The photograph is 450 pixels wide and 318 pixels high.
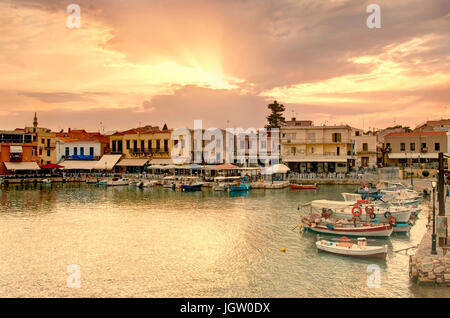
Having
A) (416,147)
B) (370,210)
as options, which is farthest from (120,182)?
(416,147)

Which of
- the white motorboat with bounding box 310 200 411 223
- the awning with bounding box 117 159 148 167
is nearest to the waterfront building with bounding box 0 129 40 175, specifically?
the awning with bounding box 117 159 148 167

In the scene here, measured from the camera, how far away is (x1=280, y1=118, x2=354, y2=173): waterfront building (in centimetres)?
5884

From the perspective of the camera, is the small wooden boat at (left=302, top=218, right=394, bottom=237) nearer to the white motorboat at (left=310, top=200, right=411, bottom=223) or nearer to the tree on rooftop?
the white motorboat at (left=310, top=200, right=411, bottom=223)

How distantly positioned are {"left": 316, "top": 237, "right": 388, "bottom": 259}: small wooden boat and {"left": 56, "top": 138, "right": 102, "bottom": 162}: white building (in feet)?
185

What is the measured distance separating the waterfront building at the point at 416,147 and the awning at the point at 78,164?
49133 mm

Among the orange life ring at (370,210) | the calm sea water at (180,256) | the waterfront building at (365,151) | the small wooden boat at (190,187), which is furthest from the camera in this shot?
the waterfront building at (365,151)

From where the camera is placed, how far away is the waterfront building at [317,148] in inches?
2317

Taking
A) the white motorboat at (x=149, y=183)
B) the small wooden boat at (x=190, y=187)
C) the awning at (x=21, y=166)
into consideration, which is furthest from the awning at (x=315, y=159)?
the awning at (x=21, y=166)

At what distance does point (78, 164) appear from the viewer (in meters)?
66.2

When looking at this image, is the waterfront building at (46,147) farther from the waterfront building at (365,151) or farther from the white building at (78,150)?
the waterfront building at (365,151)

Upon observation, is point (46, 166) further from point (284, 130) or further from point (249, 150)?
point (284, 130)

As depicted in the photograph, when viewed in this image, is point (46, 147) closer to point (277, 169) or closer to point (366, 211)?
point (277, 169)

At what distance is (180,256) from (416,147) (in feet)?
166

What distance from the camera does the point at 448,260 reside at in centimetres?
1415
